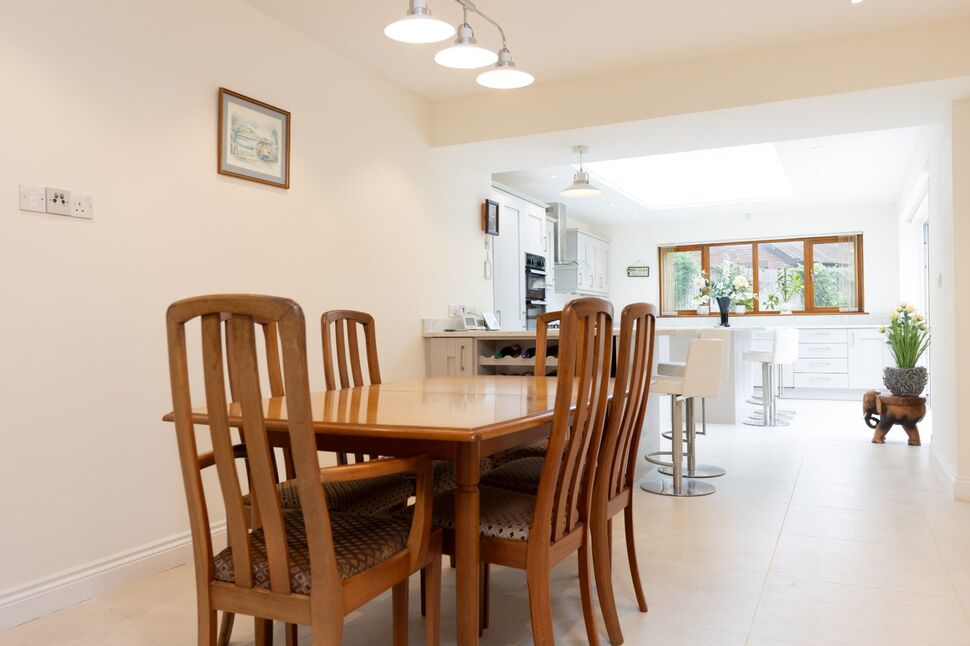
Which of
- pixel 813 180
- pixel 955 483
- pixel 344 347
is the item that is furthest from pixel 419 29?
pixel 813 180

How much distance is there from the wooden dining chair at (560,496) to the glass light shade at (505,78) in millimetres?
1132

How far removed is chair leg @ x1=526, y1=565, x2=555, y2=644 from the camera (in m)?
1.70

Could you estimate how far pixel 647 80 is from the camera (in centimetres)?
400

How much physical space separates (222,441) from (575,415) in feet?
2.66

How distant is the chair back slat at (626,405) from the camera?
198 centimetres

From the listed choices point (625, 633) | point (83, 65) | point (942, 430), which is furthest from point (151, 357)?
point (942, 430)

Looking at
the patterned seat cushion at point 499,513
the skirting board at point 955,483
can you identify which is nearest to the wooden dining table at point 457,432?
the patterned seat cushion at point 499,513

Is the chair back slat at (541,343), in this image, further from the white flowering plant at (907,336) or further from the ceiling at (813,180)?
the white flowering plant at (907,336)

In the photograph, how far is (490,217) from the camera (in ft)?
17.5

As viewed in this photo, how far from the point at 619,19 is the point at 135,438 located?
282cm

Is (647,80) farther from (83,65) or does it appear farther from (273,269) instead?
(83,65)

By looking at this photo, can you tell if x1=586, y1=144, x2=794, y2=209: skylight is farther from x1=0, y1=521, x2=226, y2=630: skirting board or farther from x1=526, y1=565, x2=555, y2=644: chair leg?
Answer: x1=526, y1=565, x2=555, y2=644: chair leg

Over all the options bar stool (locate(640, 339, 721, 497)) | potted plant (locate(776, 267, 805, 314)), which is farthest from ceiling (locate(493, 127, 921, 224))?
bar stool (locate(640, 339, 721, 497))

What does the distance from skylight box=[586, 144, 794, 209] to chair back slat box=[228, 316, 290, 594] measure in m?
5.21
